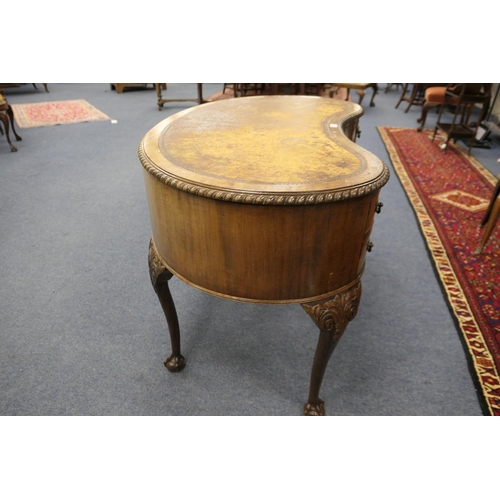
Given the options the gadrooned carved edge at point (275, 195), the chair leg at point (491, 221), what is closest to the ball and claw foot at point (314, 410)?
the gadrooned carved edge at point (275, 195)

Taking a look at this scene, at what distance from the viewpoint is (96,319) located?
1902 mm

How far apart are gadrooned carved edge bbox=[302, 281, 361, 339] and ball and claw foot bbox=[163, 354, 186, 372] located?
782mm

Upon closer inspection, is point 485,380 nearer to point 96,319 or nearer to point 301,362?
point 301,362

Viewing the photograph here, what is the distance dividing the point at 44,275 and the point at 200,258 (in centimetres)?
160

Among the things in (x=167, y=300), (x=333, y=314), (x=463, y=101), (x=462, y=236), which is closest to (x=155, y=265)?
(x=167, y=300)

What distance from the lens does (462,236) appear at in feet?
8.58

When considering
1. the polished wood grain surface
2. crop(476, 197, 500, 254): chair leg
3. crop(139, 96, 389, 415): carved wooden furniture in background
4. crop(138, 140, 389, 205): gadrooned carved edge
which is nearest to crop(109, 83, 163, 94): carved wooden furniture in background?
the polished wood grain surface

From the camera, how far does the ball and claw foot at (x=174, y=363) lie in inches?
64.4

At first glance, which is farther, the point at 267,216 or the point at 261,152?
the point at 261,152

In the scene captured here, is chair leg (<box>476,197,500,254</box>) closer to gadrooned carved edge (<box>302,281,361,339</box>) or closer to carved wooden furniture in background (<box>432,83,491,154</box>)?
gadrooned carved edge (<box>302,281,361,339</box>)

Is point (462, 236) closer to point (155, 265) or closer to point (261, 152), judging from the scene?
point (261, 152)

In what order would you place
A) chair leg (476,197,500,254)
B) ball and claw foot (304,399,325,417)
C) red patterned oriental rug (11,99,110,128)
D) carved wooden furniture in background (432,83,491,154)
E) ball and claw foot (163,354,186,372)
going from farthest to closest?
1. red patterned oriental rug (11,99,110,128)
2. carved wooden furniture in background (432,83,491,154)
3. chair leg (476,197,500,254)
4. ball and claw foot (163,354,186,372)
5. ball and claw foot (304,399,325,417)

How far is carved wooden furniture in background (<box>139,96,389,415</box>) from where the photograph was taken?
917 millimetres

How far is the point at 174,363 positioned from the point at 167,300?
35 cm
